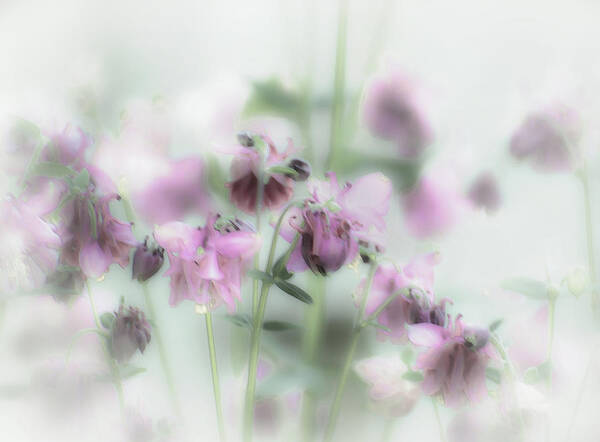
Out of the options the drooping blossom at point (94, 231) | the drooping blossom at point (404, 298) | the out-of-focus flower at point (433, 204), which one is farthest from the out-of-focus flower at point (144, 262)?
the out-of-focus flower at point (433, 204)

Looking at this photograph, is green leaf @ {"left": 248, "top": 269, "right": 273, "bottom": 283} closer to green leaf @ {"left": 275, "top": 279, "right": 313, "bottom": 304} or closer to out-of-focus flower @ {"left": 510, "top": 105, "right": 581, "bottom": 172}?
green leaf @ {"left": 275, "top": 279, "right": 313, "bottom": 304}

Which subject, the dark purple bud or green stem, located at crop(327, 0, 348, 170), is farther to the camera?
green stem, located at crop(327, 0, 348, 170)

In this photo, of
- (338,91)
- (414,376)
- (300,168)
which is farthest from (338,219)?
(338,91)

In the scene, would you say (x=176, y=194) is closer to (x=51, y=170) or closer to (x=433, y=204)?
(x=51, y=170)

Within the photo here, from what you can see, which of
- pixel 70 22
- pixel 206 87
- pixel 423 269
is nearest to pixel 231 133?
pixel 206 87

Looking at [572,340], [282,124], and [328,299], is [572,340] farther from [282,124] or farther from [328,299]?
[282,124]

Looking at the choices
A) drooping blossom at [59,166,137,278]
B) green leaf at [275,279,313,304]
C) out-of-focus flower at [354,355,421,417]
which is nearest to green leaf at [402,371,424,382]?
out-of-focus flower at [354,355,421,417]

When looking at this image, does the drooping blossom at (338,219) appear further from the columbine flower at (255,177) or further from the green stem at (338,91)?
the green stem at (338,91)
